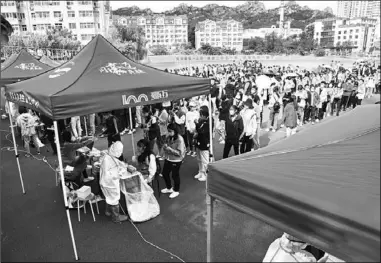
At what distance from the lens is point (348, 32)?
125m

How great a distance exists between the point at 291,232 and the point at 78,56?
5290mm

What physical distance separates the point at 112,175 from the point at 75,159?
4.34 ft

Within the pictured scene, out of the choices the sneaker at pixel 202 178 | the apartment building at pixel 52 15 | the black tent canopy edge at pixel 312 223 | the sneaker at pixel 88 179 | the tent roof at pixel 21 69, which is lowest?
the sneaker at pixel 88 179

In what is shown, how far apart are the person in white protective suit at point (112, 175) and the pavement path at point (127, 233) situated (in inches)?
16.1

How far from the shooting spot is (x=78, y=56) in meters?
5.77

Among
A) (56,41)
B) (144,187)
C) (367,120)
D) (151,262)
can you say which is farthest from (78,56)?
(56,41)

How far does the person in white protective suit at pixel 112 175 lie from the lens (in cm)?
451

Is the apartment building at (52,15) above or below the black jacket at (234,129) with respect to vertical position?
above

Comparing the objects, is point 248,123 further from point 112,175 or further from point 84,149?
point 84,149

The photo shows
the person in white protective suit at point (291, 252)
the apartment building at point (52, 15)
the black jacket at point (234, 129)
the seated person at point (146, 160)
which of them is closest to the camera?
the person in white protective suit at point (291, 252)

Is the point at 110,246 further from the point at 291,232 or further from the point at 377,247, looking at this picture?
the point at 377,247

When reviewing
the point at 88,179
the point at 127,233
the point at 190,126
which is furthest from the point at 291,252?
the point at 190,126

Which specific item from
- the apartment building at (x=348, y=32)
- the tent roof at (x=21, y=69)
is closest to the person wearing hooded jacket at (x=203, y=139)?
the tent roof at (x=21, y=69)

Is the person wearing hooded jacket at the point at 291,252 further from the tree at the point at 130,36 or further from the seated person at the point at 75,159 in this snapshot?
the tree at the point at 130,36
